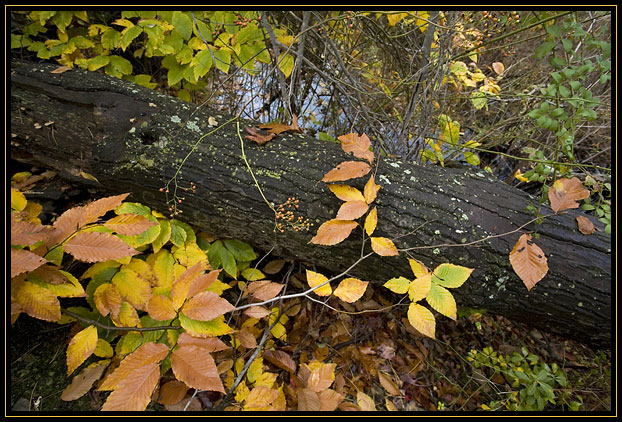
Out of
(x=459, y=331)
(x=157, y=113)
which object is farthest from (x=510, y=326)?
(x=157, y=113)

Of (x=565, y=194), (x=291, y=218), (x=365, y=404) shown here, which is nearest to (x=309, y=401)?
(x=365, y=404)

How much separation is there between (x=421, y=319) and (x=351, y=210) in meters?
0.46

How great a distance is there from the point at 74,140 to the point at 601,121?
15.0 ft

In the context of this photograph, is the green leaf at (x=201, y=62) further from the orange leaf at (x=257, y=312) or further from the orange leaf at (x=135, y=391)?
the orange leaf at (x=135, y=391)

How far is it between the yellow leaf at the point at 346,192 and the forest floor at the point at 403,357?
500 millimetres

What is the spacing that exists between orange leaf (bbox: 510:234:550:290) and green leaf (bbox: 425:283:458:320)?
29 centimetres

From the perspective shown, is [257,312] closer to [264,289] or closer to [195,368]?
[264,289]

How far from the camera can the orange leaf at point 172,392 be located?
1170mm

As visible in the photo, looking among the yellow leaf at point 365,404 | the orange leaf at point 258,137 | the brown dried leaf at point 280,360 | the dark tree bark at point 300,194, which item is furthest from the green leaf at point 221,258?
the yellow leaf at point 365,404

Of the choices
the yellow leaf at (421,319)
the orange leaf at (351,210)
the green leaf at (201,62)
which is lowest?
the yellow leaf at (421,319)

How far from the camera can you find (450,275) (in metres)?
1.15

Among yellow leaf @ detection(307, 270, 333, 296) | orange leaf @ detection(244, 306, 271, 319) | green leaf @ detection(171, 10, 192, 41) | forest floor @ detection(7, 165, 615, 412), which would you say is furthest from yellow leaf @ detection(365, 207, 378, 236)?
green leaf @ detection(171, 10, 192, 41)

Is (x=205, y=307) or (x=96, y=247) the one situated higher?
(x=96, y=247)

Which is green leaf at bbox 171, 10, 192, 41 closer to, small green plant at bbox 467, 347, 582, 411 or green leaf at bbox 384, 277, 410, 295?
green leaf at bbox 384, 277, 410, 295
